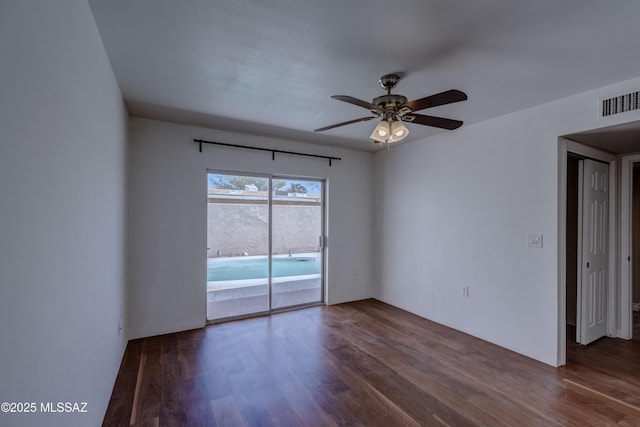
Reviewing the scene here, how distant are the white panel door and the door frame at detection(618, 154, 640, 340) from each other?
0.63 feet

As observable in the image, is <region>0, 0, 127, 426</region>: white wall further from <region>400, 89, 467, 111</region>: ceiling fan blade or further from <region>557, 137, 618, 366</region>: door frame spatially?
<region>557, 137, 618, 366</region>: door frame

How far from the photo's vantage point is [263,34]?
1.90 m

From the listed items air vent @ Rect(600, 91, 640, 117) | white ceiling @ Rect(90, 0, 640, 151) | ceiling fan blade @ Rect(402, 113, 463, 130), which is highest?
white ceiling @ Rect(90, 0, 640, 151)

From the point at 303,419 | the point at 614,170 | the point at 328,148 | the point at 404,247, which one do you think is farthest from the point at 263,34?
the point at 614,170

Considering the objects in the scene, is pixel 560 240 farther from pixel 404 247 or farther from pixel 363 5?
pixel 363 5

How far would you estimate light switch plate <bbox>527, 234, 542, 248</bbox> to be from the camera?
305cm

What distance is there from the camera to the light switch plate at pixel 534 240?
3.05 m

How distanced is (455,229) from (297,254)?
7.52 feet

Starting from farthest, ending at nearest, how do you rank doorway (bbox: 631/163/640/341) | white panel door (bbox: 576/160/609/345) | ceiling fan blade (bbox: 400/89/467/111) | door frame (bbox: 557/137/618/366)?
doorway (bbox: 631/163/640/341), white panel door (bbox: 576/160/609/345), door frame (bbox: 557/137/618/366), ceiling fan blade (bbox: 400/89/467/111)

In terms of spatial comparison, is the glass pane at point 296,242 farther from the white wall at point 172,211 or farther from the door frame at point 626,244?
the door frame at point 626,244

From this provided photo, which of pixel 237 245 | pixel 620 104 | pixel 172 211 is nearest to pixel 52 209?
pixel 172 211

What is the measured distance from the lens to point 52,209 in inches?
46.3

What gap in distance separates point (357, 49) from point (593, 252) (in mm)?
3538

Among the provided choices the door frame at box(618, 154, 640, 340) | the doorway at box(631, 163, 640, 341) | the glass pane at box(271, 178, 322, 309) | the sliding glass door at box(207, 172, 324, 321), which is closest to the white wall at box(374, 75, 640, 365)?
the glass pane at box(271, 178, 322, 309)
